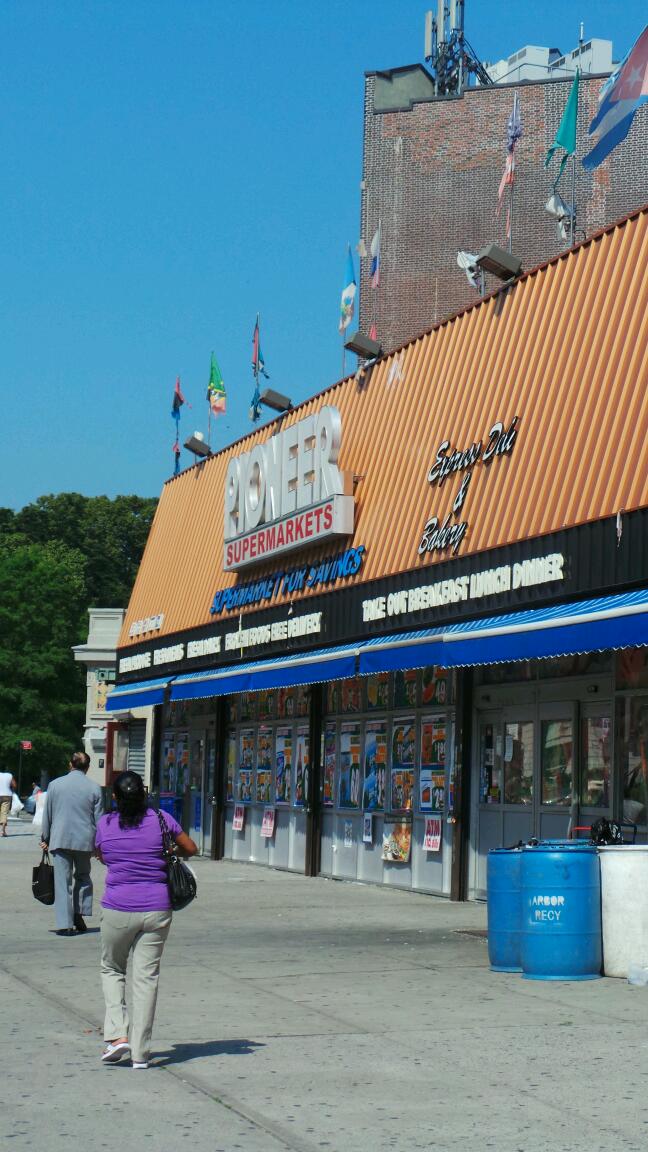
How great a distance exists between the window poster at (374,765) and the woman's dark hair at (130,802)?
12256 millimetres

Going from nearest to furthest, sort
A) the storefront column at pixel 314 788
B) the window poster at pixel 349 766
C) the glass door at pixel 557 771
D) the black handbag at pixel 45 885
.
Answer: the black handbag at pixel 45 885, the glass door at pixel 557 771, the window poster at pixel 349 766, the storefront column at pixel 314 788

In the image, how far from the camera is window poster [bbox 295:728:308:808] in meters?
23.5

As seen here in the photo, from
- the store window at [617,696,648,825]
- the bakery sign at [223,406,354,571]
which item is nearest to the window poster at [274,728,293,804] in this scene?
the bakery sign at [223,406,354,571]

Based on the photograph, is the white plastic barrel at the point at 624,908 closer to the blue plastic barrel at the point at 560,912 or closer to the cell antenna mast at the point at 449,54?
the blue plastic barrel at the point at 560,912

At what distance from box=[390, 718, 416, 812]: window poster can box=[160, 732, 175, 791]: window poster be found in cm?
1130

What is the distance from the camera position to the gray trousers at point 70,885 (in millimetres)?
14742

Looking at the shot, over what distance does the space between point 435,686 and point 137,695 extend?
37.9ft

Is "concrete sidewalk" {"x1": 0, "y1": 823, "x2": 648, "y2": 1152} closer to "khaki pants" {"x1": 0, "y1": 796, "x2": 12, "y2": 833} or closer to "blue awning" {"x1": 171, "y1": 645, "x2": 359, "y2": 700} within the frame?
"blue awning" {"x1": 171, "y1": 645, "x2": 359, "y2": 700}

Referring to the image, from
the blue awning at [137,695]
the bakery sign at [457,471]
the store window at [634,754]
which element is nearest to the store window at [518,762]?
the store window at [634,754]

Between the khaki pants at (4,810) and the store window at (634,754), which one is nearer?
the store window at (634,754)

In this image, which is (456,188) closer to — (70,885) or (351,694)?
(351,694)

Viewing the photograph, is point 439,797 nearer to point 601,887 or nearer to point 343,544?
point 343,544

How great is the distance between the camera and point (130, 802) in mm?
8531

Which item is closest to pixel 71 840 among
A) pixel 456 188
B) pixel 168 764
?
pixel 168 764
